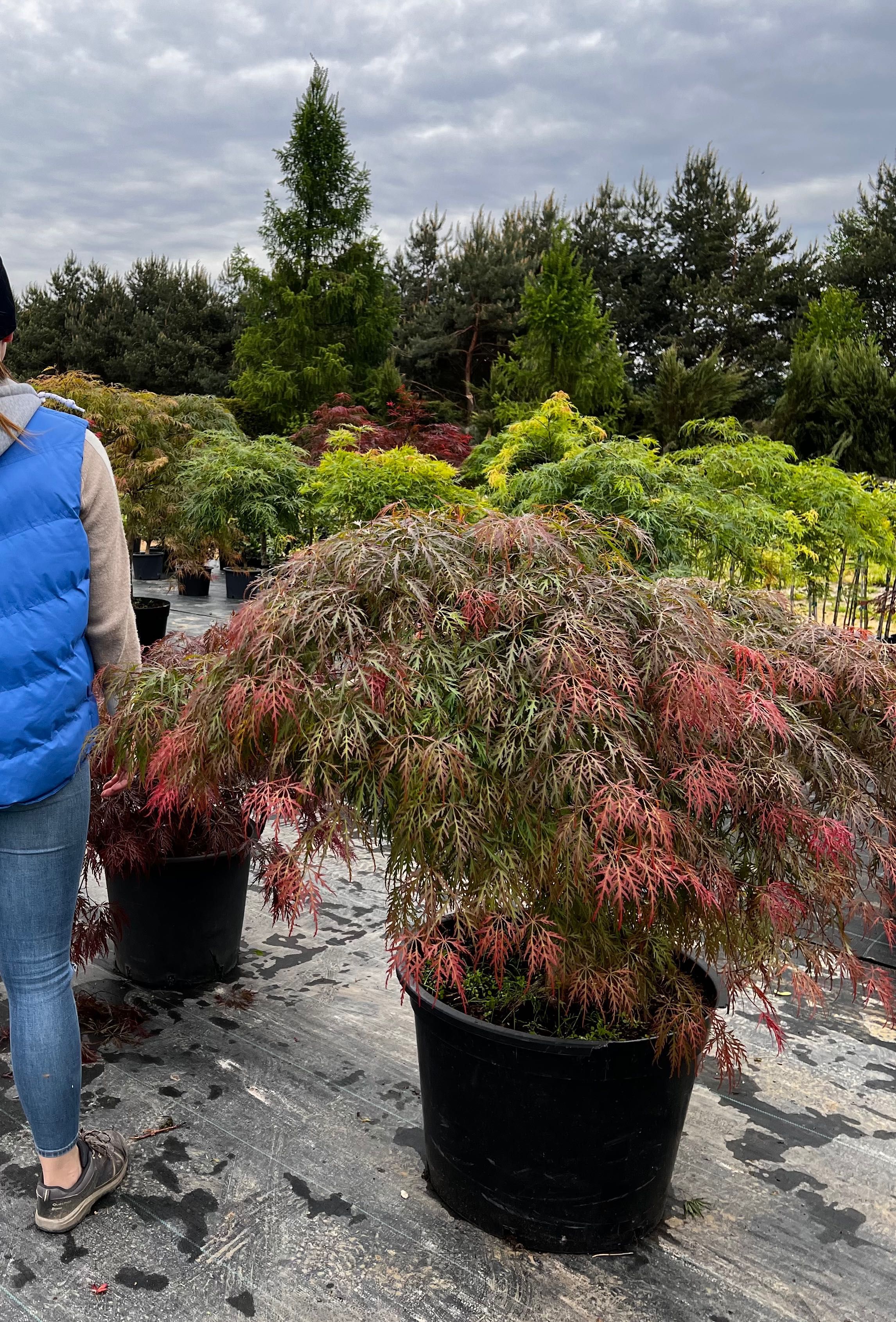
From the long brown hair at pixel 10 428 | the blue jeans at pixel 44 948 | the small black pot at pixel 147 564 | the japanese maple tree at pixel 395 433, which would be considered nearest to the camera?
the long brown hair at pixel 10 428

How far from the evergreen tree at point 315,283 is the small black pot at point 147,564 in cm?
→ 663

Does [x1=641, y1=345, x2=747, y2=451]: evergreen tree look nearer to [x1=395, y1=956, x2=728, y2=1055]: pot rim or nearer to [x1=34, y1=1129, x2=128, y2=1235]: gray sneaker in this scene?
[x1=395, y1=956, x2=728, y2=1055]: pot rim

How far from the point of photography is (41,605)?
140 cm

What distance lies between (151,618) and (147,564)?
5.90m

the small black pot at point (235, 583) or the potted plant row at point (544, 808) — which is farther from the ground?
the potted plant row at point (544, 808)

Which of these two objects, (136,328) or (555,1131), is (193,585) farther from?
(136,328)

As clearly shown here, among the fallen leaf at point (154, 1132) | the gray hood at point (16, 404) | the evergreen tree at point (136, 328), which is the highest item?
the evergreen tree at point (136, 328)

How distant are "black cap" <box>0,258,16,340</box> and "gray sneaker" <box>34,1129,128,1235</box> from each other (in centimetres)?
139

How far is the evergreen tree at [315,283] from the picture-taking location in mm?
18328

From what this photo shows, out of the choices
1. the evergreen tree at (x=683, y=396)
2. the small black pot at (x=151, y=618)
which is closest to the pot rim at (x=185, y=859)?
the small black pot at (x=151, y=618)

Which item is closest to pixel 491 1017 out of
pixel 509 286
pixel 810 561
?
pixel 810 561

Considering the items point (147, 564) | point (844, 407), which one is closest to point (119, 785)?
point (147, 564)

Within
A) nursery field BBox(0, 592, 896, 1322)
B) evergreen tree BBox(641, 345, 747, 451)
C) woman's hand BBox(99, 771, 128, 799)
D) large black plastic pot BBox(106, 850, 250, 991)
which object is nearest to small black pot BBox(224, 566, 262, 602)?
large black plastic pot BBox(106, 850, 250, 991)

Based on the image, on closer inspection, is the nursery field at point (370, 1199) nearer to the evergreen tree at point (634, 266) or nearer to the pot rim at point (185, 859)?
the pot rim at point (185, 859)
